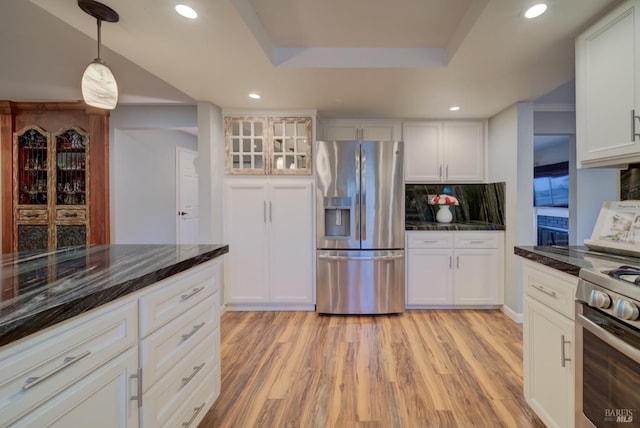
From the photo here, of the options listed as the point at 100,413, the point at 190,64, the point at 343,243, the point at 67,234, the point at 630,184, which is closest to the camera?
the point at 100,413

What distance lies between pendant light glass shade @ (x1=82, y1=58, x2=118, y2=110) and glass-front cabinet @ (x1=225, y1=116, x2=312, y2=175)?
154 centimetres

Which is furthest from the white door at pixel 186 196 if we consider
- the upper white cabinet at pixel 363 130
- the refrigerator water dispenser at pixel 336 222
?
the refrigerator water dispenser at pixel 336 222

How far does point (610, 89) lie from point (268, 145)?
2624 millimetres

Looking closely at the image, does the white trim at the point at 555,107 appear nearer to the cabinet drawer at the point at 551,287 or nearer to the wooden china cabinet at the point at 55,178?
the cabinet drawer at the point at 551,287

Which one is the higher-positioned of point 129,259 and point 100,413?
point 129,259

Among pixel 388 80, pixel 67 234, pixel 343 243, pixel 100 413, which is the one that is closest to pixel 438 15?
pixel 388 80

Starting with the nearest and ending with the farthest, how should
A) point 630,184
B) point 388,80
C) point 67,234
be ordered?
point 630,184
point 388,80
point 67,234

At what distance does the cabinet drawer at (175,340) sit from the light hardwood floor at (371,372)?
570 millimetres

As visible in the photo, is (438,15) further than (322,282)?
No

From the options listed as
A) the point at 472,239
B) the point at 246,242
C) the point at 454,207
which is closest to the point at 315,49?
the point at 246,242

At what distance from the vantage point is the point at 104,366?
910 millimetres

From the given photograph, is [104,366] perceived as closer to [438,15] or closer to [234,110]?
[438,15]

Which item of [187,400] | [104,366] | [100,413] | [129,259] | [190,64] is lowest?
[187,400]

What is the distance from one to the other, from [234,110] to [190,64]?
1.05 meters
